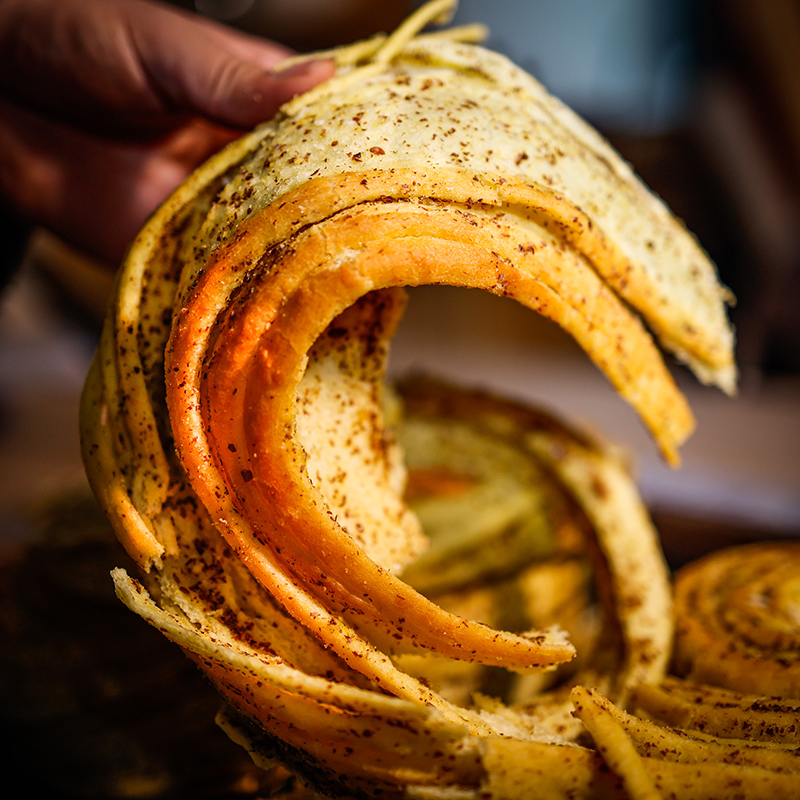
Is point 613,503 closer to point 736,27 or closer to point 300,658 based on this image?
point 300,658

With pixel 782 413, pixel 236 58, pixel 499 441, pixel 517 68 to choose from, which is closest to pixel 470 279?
pixel 517 68

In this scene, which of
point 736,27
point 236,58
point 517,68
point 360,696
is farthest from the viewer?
point 736,27

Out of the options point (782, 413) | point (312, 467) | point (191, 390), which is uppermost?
point (191, 390)

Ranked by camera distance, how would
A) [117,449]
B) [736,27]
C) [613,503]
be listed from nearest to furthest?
[117,449] → [613,503] → [736,27]

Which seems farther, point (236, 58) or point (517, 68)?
point (236, 58)

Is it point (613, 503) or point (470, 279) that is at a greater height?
point (470, 279)

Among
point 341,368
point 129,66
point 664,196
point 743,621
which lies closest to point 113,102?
point 129,66

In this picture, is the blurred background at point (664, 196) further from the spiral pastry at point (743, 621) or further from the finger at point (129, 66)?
the finger at point (129, 66)

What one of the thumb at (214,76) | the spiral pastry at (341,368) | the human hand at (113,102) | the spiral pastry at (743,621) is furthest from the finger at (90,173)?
the spiral pastry at (743,621)
